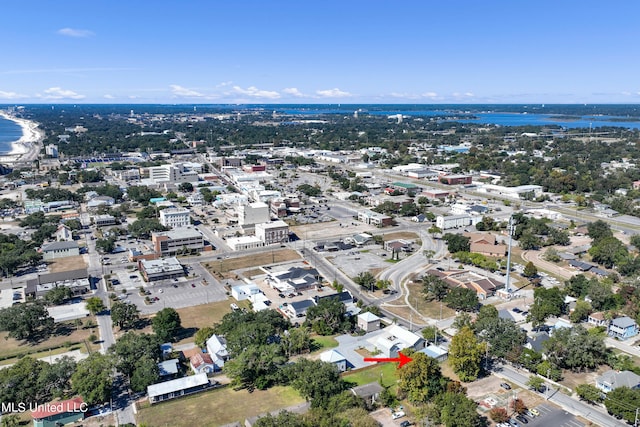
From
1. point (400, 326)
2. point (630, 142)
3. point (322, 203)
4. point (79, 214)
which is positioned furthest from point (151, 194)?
point (630, 142)

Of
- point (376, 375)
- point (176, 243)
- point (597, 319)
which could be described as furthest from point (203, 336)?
point (597, 319)

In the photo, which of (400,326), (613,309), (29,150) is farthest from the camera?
(29,150)

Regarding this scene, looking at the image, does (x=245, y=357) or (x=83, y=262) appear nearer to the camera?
(x=245, y=357)

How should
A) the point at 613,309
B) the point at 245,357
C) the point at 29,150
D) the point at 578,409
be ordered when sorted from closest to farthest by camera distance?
the point at 578,409 → the point at 245,357 → the point at 613,309 → the point at 29,150

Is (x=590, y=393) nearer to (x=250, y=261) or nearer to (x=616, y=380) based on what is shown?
(x=616, y=380)

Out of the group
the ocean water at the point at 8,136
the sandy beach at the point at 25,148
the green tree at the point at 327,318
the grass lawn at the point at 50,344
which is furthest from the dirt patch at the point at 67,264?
the ocean water at the point at 8,136

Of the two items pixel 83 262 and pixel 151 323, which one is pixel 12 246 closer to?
pixel 83 262

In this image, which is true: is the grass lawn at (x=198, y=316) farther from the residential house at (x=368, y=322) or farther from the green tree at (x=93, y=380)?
the residential house at (x=368, y=322)
